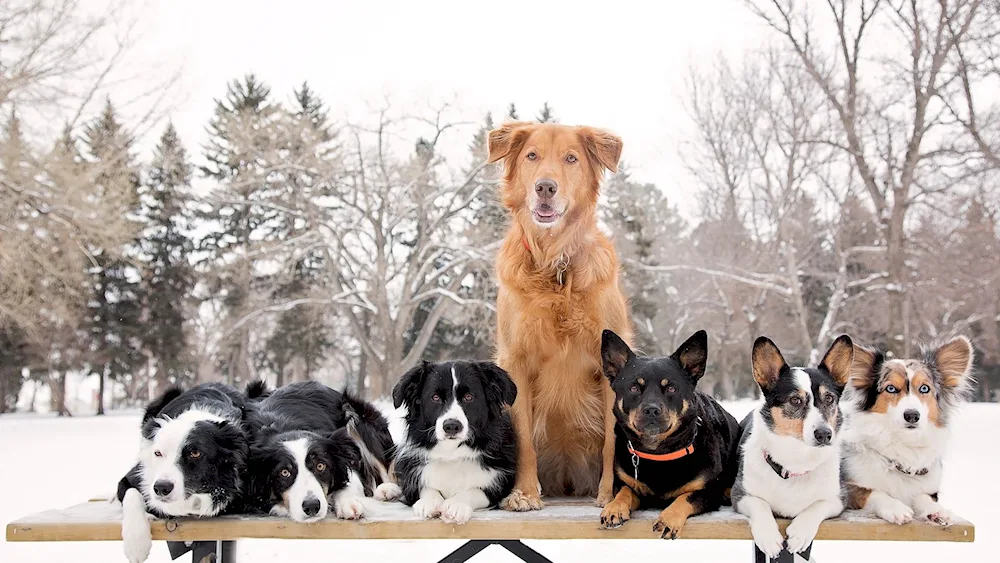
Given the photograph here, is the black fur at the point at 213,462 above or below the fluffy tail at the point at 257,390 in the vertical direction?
below

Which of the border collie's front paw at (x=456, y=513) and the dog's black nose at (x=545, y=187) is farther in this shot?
the dog's black nose at (x=545, y=187)

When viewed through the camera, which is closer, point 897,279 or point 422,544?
point 422,544

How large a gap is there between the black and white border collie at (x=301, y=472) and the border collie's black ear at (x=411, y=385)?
0.34 metres

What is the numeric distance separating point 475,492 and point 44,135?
15541 millimetres

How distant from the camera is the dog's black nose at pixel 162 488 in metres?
3.01

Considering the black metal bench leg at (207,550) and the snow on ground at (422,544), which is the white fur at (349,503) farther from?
the snow on ground at (422,544)

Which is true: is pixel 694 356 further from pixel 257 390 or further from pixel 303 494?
pixel 257 390

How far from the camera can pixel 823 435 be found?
2.87m

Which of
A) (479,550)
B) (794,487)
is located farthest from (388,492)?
(794,487)

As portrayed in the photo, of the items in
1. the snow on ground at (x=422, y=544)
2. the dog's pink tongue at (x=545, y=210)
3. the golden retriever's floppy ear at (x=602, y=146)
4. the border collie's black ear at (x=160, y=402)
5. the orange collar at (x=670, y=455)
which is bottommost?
the snow on ground at (x=422, y=544)

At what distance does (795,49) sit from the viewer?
18.8 meters

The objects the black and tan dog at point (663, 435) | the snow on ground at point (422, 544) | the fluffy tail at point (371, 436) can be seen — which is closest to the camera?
the black and tan dog at point (663, 435)

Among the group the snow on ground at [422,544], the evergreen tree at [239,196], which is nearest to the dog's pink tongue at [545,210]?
the snow on ground at [422,544]

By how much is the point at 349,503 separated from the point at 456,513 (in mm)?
449
